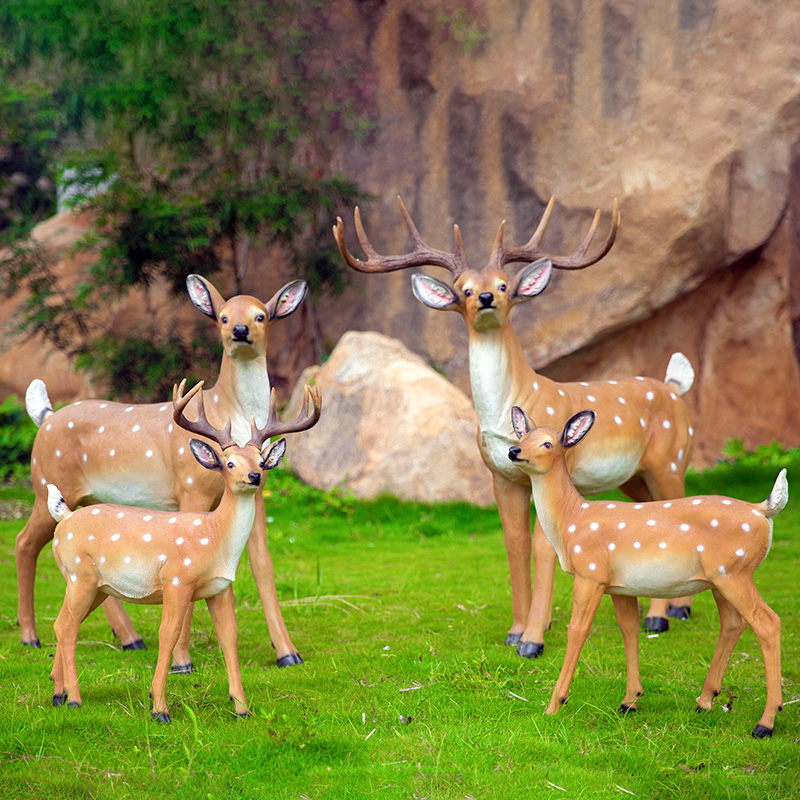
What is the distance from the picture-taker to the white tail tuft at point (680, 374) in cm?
588

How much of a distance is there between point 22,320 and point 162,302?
161 centimetres

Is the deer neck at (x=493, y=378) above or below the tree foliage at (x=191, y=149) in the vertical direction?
below

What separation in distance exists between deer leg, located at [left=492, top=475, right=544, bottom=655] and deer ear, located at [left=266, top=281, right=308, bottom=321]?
56.4 inches

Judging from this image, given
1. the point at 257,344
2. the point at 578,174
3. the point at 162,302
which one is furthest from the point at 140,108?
the point at 257,344

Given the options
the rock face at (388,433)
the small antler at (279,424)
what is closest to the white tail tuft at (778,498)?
the small antler at (279,424)

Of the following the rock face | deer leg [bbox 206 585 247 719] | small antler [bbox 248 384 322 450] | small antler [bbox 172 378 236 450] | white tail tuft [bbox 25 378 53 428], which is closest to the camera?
deer leg [bbox 206 585 247 719]

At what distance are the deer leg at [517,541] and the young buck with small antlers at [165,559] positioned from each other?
1.55m

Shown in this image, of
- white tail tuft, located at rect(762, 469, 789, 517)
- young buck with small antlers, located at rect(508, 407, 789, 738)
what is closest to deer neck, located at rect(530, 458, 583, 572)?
young buck with small antlers, located at rect(508, 407, 789, 738)

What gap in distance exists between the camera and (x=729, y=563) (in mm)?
3775

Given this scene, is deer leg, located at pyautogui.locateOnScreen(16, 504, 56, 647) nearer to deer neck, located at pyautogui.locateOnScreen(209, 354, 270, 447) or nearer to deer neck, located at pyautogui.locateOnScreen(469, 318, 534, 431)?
deer neck, located at pyautogui.locateOnScreen(209, 354, 270, 447)

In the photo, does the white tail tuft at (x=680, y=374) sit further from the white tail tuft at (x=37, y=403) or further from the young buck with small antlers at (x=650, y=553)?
the white tail tuft at (x=37, y=403)

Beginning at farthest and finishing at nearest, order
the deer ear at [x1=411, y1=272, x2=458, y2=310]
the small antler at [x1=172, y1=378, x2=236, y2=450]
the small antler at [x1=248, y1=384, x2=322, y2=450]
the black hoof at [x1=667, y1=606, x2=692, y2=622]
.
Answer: the black hoof at [x1=667, y1=606, x2=692, y2=622] → the deer ear at [x1=411, y1=272, x2=458, y2=310] → the small antler at [x1=172, y1=378, x2=236, y2=450] → the small antler at [x1=248, y1=384, x2=322, y2=450]

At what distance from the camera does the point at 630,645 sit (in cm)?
409

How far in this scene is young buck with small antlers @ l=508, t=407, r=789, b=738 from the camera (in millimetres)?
3781
